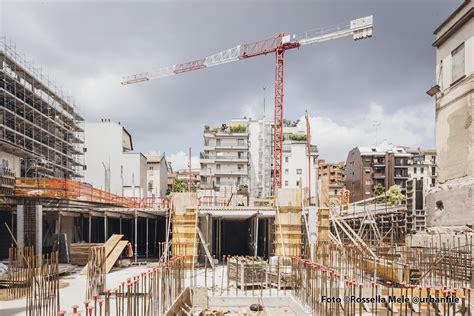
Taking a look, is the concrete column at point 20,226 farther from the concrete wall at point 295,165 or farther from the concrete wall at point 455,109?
the concrete wall at point 295,165

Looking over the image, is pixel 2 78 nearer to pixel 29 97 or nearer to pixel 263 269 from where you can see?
pixel 29 97

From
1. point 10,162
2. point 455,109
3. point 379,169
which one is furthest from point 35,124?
point 379,169

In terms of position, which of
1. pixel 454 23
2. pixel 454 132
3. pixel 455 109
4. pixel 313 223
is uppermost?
pixel 454 23

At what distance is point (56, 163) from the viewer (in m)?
48.3

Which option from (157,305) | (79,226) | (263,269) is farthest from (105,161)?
(157,305)

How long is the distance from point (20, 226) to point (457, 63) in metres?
26.1

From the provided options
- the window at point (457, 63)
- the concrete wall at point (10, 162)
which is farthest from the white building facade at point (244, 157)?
the window at point (457, 63)

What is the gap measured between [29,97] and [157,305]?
39581 mm

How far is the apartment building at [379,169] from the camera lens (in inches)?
2638

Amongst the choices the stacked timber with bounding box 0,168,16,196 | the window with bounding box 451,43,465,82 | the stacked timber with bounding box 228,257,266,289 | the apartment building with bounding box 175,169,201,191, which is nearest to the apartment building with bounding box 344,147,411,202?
the apartment building with bounding box 175,169,201,191

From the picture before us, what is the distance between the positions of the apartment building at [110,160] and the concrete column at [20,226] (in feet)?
129

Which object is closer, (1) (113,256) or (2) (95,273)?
(2) (95,273)

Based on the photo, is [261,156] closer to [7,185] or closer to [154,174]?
[154,174]

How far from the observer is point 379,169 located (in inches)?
2662
